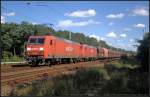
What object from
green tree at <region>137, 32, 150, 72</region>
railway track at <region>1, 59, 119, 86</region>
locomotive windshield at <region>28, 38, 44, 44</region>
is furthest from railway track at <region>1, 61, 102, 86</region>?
locomotive windshield at <region>28, 38, 44, 44</region>

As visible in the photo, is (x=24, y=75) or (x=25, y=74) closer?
(x=24, y=75)

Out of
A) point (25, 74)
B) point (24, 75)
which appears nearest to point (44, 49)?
point (25, 74)

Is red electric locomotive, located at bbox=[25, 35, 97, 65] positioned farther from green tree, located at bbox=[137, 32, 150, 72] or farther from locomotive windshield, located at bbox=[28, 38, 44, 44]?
green tree, located at bbox=[137, 32, 150, 72]

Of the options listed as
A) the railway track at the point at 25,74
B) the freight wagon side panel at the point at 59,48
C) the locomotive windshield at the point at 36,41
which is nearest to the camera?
the railway track at the point at 25,74

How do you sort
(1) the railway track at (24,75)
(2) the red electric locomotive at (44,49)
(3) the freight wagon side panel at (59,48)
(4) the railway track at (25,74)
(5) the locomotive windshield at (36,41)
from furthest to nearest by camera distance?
(3) the freight wagon side panel at (59,48)
(5) the locomotive windshield at (36,41)
(2) the red electric locomotive at (44,49)
(4) the railway track at (25,74)
(1) the railway track at (24,75)

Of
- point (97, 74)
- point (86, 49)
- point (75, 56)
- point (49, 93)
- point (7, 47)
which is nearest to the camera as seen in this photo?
point (49, 93)

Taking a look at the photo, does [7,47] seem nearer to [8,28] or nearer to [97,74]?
[8,28]

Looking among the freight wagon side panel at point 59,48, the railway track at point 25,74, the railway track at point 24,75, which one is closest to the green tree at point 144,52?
the railway track at point 25,74

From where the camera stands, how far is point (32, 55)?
29688 mm

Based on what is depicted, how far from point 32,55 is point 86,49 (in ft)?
84.0

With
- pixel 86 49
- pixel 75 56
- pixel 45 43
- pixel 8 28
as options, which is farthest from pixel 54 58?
pixel 8 28

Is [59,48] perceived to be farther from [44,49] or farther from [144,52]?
[144,52]

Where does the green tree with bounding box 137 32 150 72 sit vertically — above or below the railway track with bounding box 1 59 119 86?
above

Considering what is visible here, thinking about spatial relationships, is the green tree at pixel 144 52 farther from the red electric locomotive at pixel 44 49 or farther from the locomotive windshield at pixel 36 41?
the locomotive windshield at pixel 36 41
